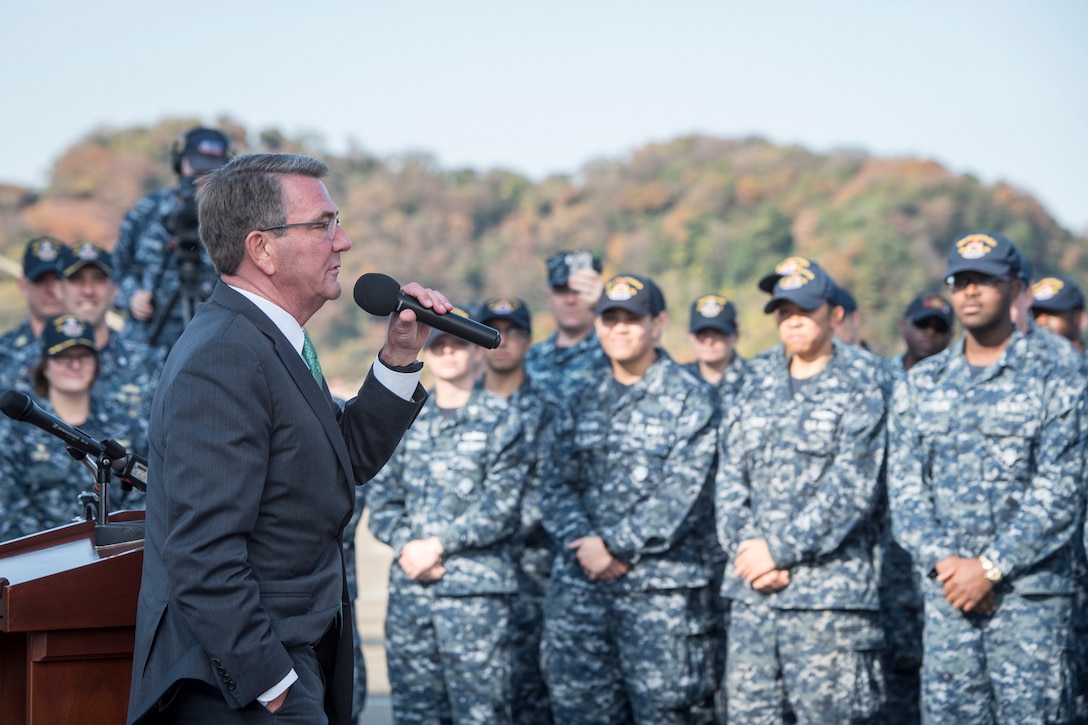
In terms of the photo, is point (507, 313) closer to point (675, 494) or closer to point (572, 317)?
point (572, 317)

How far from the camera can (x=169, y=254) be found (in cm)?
542

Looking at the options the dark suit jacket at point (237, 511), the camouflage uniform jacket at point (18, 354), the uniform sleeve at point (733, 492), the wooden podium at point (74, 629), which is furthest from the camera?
the camouflage uniform jacket at point (18, 354)

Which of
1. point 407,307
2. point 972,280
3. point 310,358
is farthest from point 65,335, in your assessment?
point 972,280

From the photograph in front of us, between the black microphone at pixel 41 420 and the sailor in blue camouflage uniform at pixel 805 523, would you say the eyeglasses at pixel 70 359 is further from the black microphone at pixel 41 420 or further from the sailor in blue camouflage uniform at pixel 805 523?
the sailor in blue camouflage uniform at pixel 805 523

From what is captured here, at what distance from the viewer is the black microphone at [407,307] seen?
2.48m

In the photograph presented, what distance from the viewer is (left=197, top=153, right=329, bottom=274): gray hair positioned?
2.43 meters

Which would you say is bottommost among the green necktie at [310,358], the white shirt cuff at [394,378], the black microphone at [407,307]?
the white shirt cuff at [394,378]

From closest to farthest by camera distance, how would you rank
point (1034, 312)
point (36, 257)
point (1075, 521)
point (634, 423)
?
point (1075, 521) → point (634, 423) → point (36, 257) → point (1034, 312)

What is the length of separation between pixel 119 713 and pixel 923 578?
3.00m

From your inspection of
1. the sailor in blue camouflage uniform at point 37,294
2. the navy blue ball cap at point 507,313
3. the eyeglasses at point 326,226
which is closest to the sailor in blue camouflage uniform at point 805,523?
the navy blue ball cap at point 507,313

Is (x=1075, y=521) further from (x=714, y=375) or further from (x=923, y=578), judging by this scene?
(x=714, y=375)

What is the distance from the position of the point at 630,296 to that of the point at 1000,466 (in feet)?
5.52

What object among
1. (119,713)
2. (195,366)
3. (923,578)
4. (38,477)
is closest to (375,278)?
(195,366)

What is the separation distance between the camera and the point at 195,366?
90.2 inches
